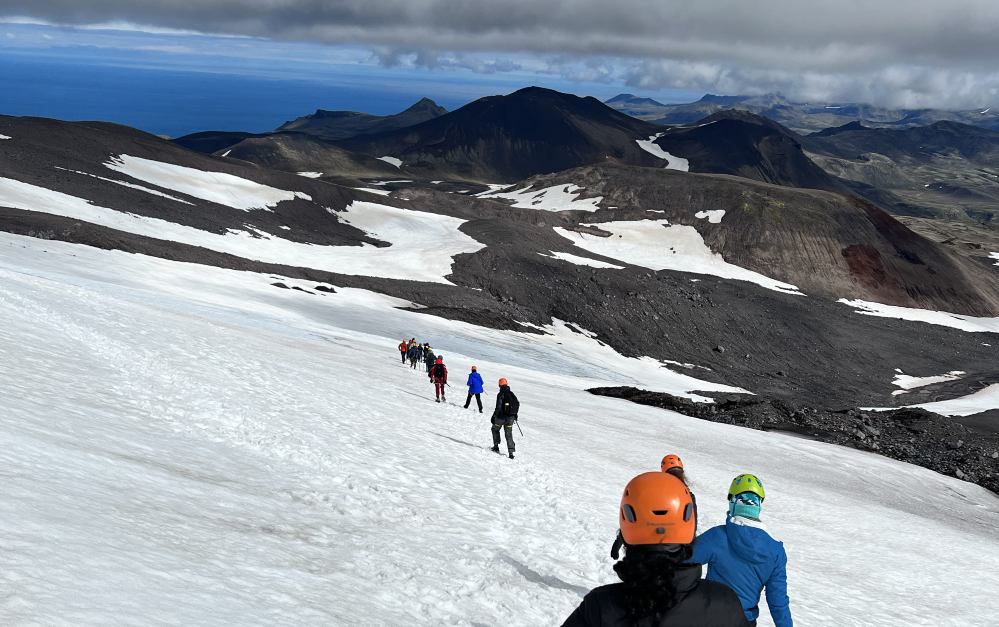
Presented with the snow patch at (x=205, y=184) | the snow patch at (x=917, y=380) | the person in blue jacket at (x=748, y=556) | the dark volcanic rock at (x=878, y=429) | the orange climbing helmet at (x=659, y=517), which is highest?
the snow patch at (x=205, y=184)

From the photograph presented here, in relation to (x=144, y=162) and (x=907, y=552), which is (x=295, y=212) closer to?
(x=144, y=162)

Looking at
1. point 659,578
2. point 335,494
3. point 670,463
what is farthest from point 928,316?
point 659,578

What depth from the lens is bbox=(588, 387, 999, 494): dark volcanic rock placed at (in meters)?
30.4

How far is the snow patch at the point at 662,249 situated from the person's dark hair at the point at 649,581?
8873 cm

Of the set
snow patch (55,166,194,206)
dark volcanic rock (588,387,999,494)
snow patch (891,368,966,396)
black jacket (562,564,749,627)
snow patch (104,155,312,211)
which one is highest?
snow patch (104,155,312,211)

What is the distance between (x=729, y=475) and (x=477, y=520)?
42.0ft

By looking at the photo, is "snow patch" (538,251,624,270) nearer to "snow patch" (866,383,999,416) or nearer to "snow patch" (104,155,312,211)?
"snow patch" (866,383,999,416)

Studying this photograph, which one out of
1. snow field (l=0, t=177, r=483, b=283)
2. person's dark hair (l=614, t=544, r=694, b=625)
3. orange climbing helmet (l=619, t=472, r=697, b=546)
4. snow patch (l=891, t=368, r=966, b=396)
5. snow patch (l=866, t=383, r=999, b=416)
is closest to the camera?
person's dark hair (l=614, t=544, r=694, b=625)

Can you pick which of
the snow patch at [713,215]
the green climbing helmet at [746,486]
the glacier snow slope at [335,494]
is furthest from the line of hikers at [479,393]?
the snow patch at [713,215]

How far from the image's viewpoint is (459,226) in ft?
293

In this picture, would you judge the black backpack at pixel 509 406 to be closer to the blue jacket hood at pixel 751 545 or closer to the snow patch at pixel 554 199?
the blue jacket hood at pixel 751 545

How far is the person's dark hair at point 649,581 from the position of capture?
332cm

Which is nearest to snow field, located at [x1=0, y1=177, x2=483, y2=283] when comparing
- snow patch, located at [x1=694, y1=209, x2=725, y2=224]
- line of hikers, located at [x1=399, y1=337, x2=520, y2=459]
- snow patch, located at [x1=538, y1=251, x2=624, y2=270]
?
snow patch, located at [x1=538, y1=251, x2=624, y2=270]

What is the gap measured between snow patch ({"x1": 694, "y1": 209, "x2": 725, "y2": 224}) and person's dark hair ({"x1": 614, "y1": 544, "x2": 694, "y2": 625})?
113m
